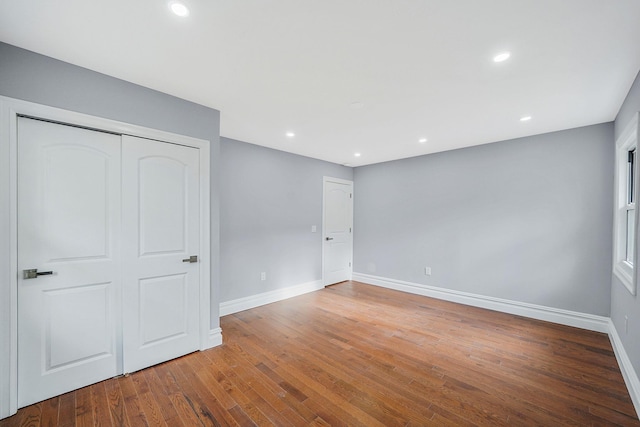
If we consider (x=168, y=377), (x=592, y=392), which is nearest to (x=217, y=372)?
(x=168, y=377)

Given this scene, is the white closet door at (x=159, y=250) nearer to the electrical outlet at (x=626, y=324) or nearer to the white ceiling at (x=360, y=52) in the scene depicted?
the white ceiling at (x=360, y=52)

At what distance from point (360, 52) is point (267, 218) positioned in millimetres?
2956

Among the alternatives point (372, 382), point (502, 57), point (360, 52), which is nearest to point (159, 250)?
point (372, 382)

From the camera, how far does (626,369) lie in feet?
7.29

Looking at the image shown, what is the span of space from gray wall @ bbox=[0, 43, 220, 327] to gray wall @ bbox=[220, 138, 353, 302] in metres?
0.95

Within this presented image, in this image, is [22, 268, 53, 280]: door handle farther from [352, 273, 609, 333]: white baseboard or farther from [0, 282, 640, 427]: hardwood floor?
[352, 273, 609, 333]: white baseboard

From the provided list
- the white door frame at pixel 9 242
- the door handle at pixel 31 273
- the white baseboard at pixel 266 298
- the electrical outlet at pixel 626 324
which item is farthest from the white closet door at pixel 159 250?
the electrical outlet at pixel 626 324

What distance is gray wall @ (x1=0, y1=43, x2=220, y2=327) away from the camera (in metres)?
1.84

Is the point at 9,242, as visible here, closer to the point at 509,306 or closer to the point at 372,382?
the point at 372,382

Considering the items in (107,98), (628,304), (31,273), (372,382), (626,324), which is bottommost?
(372,382)

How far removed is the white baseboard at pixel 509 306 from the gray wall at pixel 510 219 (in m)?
0.08

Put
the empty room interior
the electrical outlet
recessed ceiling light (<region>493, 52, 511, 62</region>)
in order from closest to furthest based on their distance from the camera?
the empty room interior, recessed ceiling light (<region>493, 52, 511, 62</region>), the electrical outlet

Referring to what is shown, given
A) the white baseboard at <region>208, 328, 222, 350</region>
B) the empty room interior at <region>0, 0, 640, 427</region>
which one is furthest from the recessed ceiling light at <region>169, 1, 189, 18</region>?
the white baseboard at <region>208, 328, 222, 350</region>

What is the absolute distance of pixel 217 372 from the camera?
7.68ft
